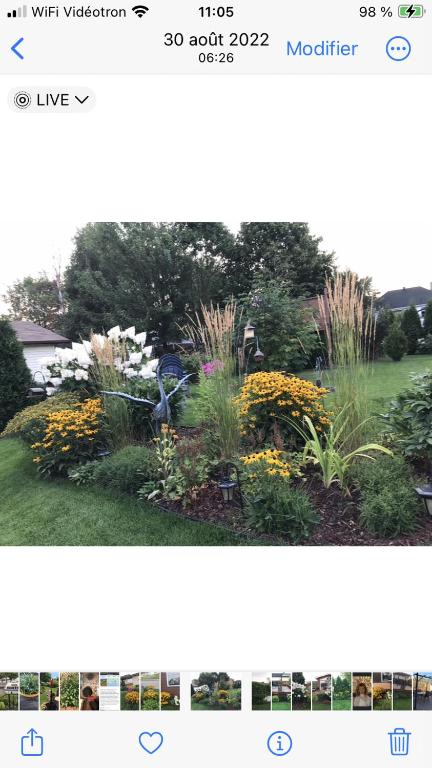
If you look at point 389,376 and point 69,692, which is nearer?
point 69,692

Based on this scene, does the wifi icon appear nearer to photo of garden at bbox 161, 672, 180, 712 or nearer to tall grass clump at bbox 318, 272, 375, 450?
tall grass clump at bbox 318, 272, 375, 450

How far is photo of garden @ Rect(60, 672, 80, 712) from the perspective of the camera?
1.52m

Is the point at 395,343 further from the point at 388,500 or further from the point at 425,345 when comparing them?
the point at 388,500

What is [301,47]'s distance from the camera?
179 centimetres

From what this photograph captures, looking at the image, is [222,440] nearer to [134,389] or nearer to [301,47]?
[134,389]

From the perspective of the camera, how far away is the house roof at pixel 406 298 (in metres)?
7.57

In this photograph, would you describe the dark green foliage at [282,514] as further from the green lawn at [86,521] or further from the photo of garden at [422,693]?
the photo of garden at [422,693]

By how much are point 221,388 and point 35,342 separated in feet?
13.4

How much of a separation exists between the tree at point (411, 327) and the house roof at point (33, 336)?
5.73 metres

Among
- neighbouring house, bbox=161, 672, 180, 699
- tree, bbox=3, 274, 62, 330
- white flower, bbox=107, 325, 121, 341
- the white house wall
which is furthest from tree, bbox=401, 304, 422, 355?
tree, bbox=3, 274, 62, 330

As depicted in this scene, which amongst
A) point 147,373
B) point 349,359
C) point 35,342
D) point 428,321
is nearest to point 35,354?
point 35,342

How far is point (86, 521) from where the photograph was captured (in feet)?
9.44

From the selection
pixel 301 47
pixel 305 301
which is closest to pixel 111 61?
pixel 301 47

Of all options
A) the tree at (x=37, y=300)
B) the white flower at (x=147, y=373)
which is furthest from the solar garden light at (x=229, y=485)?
the tree at (x=37, y=300)
